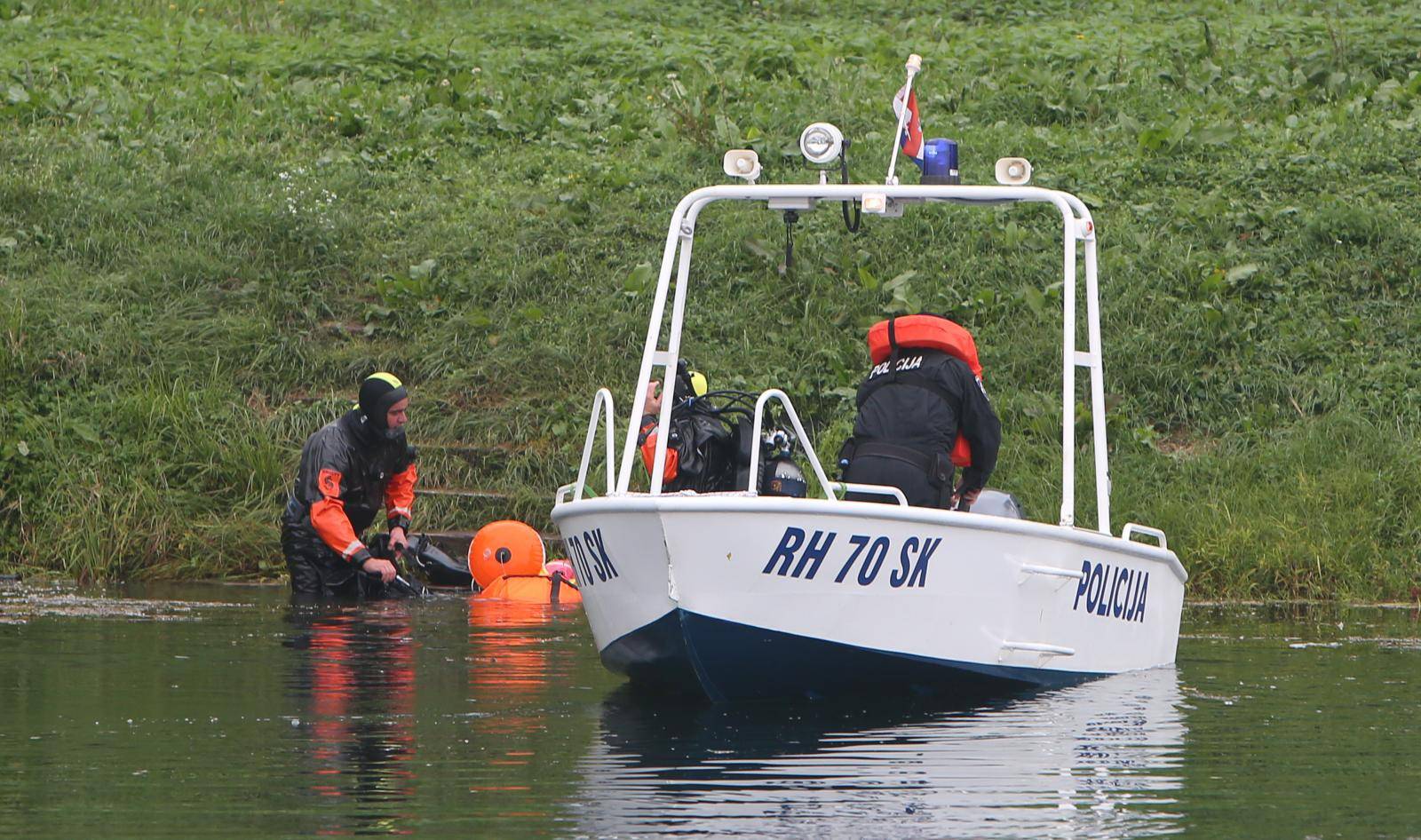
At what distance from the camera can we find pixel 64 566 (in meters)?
14.1

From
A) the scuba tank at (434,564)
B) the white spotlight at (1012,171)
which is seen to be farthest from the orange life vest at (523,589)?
the white spotlight at (1012,171)

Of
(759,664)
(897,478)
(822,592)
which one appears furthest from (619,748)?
(897,478)

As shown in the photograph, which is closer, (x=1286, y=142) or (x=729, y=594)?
(x=729, y=594)

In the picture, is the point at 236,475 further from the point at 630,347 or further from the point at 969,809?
the point at 969,809

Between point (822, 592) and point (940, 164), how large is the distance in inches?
79.7

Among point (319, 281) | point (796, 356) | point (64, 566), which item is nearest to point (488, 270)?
point (319, 281)

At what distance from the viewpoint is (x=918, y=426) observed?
8.83 meters

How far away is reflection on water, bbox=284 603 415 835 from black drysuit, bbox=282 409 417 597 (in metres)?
0.55

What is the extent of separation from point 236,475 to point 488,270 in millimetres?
3370

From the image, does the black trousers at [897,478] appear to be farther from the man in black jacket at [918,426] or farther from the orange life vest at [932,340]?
the orange life vest at [932,340]

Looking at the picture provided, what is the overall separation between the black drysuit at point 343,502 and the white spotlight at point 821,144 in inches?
204

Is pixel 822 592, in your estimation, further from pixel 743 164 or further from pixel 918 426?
pixel 743 164

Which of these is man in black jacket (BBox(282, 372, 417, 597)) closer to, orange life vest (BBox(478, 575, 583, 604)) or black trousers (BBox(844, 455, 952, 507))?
orange life vest (BBox(478, 575, 583, 604))

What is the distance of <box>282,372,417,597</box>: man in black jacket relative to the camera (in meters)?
12.6
